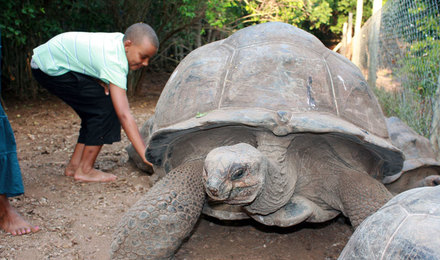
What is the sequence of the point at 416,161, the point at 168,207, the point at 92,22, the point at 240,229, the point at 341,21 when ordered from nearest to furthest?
1. the point at 168,207
2. the point at 240,229
3. the point at 416,161
4. the point at 92,22
5. the point at 341,21

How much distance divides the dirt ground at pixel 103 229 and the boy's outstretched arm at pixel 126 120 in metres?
0.28

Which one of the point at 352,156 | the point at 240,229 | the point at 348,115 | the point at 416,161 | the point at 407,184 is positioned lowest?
the point at 240,229

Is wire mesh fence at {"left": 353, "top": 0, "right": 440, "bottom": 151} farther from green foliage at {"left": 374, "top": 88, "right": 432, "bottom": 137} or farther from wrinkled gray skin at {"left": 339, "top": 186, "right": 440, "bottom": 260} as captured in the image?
wrinkled gray skin at {"left": 339, "top": 186, "right": 440, "bottom": 260}

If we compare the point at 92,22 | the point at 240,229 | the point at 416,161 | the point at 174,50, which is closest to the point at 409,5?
the point at 416,161

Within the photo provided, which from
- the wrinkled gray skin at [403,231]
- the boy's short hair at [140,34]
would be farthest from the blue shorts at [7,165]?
the wrinkled gray skin at [403,231]

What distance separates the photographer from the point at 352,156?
2.35 meters

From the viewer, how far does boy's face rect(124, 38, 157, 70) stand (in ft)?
10.9

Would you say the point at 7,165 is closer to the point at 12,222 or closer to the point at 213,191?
the point at 12,222

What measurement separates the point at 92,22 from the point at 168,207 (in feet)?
21.3

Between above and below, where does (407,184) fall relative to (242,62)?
below

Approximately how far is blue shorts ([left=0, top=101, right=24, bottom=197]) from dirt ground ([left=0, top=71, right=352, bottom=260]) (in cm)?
27

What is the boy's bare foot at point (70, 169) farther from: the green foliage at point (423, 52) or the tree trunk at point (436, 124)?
the green foliage at point (423, 52)

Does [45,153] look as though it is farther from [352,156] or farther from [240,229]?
[352,156]

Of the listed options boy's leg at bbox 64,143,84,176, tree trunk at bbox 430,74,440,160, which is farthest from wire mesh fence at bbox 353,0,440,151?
boy's leg at bbox 64,143,84,176
